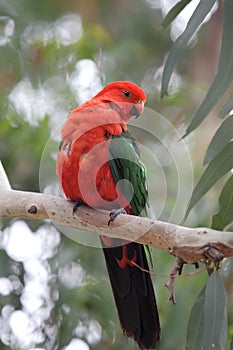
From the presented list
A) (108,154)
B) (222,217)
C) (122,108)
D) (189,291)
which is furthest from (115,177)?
(189,291)

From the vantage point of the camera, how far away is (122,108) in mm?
3127

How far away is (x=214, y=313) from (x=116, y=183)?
→ 83 centimetres

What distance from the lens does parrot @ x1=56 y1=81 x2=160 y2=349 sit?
2.87 metres

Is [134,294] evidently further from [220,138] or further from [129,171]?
[220,138]

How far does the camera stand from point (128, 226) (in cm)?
249

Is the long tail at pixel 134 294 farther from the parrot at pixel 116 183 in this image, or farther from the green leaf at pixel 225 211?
the green leaf at pixel 225 211

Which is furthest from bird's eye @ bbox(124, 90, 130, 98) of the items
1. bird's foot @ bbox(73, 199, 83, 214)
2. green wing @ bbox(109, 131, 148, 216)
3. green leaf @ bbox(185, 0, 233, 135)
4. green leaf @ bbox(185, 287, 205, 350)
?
green leaf @ bbox(185, 287, 205, 350)

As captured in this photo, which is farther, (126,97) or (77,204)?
(126,97)

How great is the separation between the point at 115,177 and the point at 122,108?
0.35 m

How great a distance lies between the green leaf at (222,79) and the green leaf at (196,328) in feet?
1.85

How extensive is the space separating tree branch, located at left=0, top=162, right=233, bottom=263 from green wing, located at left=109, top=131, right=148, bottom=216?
0.26m

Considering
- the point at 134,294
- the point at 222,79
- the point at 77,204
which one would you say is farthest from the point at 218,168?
the point at 134,294

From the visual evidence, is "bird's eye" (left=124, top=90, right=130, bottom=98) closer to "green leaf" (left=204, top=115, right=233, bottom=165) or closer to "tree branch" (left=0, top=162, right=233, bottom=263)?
"tree branch" (left=0, top=162, right=233, bottom=263)

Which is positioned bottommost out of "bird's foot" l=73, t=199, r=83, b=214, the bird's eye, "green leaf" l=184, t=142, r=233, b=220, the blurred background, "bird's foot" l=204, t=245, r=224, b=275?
the blurred background
